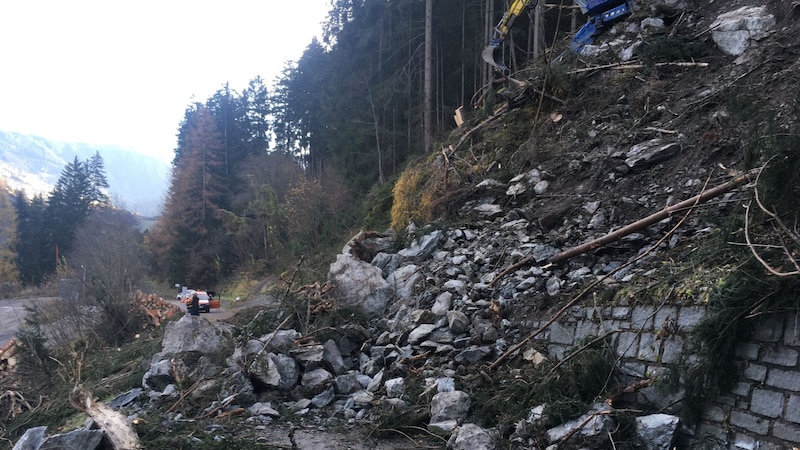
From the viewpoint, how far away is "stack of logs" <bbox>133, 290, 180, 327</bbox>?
14583mm

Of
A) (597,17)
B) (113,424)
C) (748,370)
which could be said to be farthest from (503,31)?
(113,424)

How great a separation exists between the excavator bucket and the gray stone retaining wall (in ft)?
29.9

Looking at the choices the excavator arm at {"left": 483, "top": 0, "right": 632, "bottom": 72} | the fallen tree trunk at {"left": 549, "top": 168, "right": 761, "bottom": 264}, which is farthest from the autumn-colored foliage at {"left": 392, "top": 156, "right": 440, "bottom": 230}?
the excavator arm at {"left": 483, "top": 0, "right": 632, "bottom": 72}

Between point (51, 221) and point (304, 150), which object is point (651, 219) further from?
point (51, 221)

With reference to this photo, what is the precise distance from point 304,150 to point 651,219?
3342 cm

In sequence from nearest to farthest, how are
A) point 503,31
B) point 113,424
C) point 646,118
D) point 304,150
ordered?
point 113,424 < point 646,118 < point 503,31 < point 304,150

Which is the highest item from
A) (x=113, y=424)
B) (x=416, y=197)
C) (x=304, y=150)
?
(x=304, y=150)

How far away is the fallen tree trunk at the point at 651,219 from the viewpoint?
4913 mm

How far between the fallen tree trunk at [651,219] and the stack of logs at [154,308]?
40.5ft

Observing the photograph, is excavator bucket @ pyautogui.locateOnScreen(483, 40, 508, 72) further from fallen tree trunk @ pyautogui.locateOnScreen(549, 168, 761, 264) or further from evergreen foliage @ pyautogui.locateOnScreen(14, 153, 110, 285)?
evergreen foliage @ pyautogui.locateOnScreen(14, 153, 110, 285)

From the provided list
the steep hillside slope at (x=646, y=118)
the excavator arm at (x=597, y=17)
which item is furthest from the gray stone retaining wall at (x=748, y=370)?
the excavator arm at (x=597, y=17)

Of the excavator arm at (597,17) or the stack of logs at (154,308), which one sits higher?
the excavator arm at (597,17)

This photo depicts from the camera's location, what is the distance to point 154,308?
701 inches

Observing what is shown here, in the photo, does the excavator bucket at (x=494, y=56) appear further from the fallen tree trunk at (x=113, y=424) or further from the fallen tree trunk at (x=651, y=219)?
the fallen tree trunk at (x=113, y=424)
